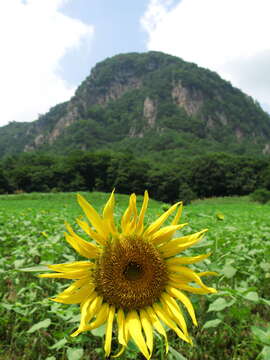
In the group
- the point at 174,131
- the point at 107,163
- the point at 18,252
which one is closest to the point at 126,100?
the point at 174,131

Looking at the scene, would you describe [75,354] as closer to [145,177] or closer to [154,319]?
[154,319]

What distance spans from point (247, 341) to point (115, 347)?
0.94 metres

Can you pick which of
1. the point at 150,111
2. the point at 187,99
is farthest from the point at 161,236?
the point at 187,99

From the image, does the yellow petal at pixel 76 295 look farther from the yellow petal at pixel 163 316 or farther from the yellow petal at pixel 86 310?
the yellow petal at pixel 163 316

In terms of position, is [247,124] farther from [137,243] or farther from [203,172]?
[137,243]

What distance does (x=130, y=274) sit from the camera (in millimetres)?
1216

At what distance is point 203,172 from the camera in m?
63.4

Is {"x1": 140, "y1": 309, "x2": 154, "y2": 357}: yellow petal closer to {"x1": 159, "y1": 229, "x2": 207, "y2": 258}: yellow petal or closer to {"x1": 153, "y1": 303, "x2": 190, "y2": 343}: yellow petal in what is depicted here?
{"x1": 153, "y1": 303, "x2": 190, "y2": 343}: yellow petal

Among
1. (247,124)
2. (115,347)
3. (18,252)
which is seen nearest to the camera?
(115,347)

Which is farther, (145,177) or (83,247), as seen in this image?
(145,177)

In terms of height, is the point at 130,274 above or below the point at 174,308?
above

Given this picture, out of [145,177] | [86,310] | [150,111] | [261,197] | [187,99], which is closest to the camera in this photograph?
[86,310]

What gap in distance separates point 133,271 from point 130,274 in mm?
19

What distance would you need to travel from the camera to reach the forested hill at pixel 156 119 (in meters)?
122
